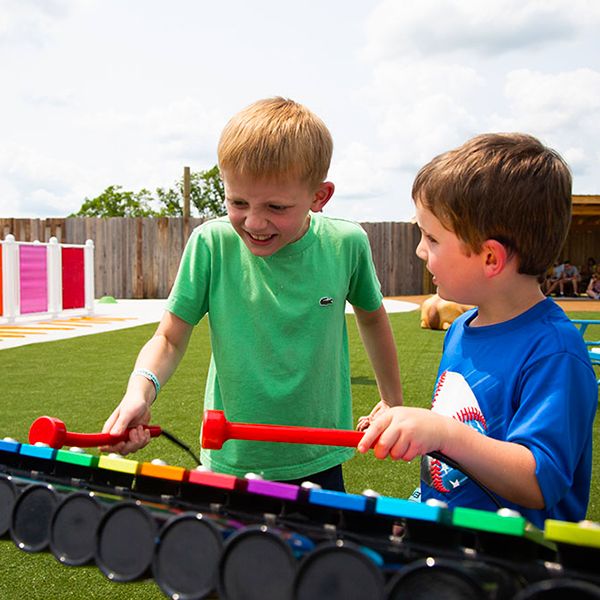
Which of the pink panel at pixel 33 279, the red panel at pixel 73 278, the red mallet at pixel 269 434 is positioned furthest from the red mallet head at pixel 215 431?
the red panel at pixel 73 278

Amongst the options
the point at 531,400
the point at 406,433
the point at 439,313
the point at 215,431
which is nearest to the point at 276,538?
the point at 406,433

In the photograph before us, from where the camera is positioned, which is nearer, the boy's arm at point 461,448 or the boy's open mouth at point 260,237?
the boy's arm at point 461,448

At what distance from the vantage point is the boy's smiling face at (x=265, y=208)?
69.5 inches

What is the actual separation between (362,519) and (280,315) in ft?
3.67

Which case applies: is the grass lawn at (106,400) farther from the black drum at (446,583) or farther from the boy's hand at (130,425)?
the black drum at (446,583)

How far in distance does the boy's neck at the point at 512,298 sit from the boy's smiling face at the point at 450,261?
0.04m

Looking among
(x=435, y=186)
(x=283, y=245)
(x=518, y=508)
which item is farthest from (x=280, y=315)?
(x=518, y=508)

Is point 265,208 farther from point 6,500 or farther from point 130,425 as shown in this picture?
point 6,500

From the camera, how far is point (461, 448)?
1.22 meters

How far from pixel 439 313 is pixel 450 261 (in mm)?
11421

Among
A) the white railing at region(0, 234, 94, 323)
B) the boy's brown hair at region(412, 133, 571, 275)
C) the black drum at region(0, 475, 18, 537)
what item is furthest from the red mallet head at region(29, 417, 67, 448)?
the white railing at region(0, 234, 94, 323)

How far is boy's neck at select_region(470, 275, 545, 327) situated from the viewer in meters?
1.48

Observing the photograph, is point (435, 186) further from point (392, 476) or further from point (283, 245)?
point (392, 476)

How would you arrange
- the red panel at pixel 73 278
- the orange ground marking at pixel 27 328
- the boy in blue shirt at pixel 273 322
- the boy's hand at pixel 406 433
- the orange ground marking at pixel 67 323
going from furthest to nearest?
the red panel at pixel 73 278, the orange ground marking at pixel 67 323, the orange ground marking at pixel 27 328, the boy in blue shirt at pixel 273 322, the boy's hand at pixel 406 433
